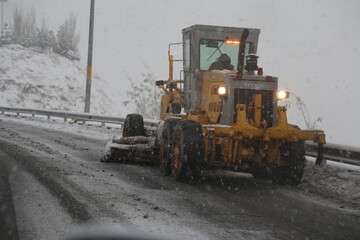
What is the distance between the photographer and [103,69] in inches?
2229

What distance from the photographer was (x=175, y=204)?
25.9ft

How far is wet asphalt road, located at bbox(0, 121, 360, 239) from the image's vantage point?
6547 millimetres

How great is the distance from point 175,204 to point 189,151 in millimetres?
1925

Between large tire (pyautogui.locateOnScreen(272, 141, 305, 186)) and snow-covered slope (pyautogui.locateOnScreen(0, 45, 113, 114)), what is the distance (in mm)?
32516

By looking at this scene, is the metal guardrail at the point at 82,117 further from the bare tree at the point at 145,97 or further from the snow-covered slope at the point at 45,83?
the snow-covered slope at the point at 45,83

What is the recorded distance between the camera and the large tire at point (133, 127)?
43.7 feet

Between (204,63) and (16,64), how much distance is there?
39.9 m

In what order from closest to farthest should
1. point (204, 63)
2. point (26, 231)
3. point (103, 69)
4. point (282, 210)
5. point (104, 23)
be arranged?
point (26, 231) < point (282, 210) < point (204, 63) < point (103, 69) < point (104, 23)

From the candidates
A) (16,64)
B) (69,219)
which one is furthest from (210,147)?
(16,64)

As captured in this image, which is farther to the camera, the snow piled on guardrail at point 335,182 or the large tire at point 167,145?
the large tire at point 167,145

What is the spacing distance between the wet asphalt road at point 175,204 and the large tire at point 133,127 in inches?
50.4

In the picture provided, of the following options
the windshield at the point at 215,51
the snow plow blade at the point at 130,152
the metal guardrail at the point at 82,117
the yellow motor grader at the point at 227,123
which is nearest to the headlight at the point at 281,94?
the yellow motor grader at the point at 227,123

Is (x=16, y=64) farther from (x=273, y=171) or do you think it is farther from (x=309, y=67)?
(x=273, y=171)

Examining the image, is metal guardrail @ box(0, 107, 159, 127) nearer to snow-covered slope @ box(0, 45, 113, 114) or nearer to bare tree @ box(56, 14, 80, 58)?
snow-covered slope @ box(0, 45, 113, 114)
